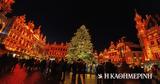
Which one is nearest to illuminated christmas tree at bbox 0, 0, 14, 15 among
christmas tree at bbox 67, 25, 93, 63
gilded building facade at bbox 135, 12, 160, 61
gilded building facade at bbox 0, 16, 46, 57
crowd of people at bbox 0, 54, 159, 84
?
gilded building facade at bbox 0, 16, 46, 57

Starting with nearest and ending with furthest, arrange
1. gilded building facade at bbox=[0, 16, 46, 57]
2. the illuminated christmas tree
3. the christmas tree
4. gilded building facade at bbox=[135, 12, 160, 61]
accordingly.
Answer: the christmas tree
the illuminated christmas tree
gilded building facade at bbox=[0, 16, 46, 57]
gilded building facade at bbox=[135, 12, 160, 61]

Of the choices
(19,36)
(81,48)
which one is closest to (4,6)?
(19,36)

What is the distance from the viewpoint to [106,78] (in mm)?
10328

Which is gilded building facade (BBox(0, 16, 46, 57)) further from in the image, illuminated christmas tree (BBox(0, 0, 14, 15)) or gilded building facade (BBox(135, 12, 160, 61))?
gilded building facade (BBox(135, 12, 160, 61))

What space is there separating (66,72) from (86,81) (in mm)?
1861

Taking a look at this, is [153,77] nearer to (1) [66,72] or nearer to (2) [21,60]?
(1) [66,72]

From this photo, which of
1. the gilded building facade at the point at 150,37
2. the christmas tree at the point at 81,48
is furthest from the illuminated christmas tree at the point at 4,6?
the gilded building facade at the point at 150,37

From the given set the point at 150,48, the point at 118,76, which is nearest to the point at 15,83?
the point at 118,76

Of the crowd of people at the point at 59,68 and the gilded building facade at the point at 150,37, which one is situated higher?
the gilded building facade at the point at 150,37

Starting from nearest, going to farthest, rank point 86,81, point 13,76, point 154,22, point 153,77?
point 13,76 → point 86,81 → point 153,77 → point 154,22

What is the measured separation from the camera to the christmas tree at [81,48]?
27.7 m

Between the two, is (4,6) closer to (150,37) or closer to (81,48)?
(81,48)

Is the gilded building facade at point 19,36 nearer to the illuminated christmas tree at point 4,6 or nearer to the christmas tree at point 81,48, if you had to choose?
the illuminated christmas tree at point 4,6

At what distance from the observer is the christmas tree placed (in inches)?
1092
